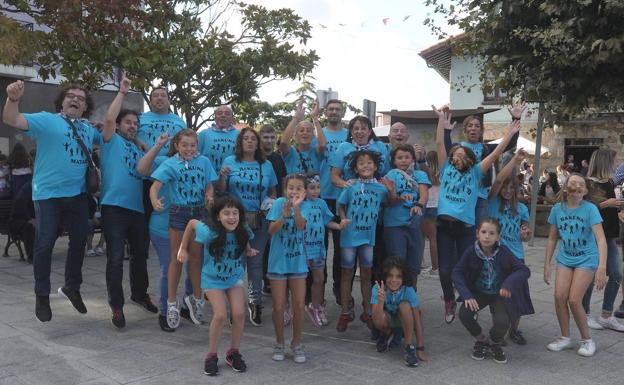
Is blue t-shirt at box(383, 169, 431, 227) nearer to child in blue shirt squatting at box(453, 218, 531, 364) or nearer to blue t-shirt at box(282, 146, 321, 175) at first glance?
child in blue shirt squatting at box(453, 218, 531, 364)

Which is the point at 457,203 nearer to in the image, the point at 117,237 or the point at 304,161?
the point at 304,161

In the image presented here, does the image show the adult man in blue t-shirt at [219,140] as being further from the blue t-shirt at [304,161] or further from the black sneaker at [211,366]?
the black sneaker at [211,366]

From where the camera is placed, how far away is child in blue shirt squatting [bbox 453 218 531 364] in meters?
4.19

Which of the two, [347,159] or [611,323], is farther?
[611,323]

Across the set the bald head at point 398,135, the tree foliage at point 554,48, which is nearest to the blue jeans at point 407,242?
the bald head at point 398,135

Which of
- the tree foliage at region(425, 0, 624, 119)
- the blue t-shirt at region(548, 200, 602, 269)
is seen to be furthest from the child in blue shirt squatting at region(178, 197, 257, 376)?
the tree foliage at region(425, 0, 624, 119)

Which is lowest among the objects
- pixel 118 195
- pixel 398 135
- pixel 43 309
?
pixel 43 309

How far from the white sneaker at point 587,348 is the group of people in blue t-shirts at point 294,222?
2 centimetres

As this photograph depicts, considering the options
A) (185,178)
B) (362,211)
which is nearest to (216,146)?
(185,178)

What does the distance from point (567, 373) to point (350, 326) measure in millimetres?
1764

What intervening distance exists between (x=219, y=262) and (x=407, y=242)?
1.72 m

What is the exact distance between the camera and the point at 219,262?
3.87 m

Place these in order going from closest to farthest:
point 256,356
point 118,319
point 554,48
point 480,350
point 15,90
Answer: point 15,90
point 256,356
point 480,350
point 118,319
point 554,48

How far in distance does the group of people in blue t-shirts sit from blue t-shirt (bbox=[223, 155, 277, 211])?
0.04 ft
